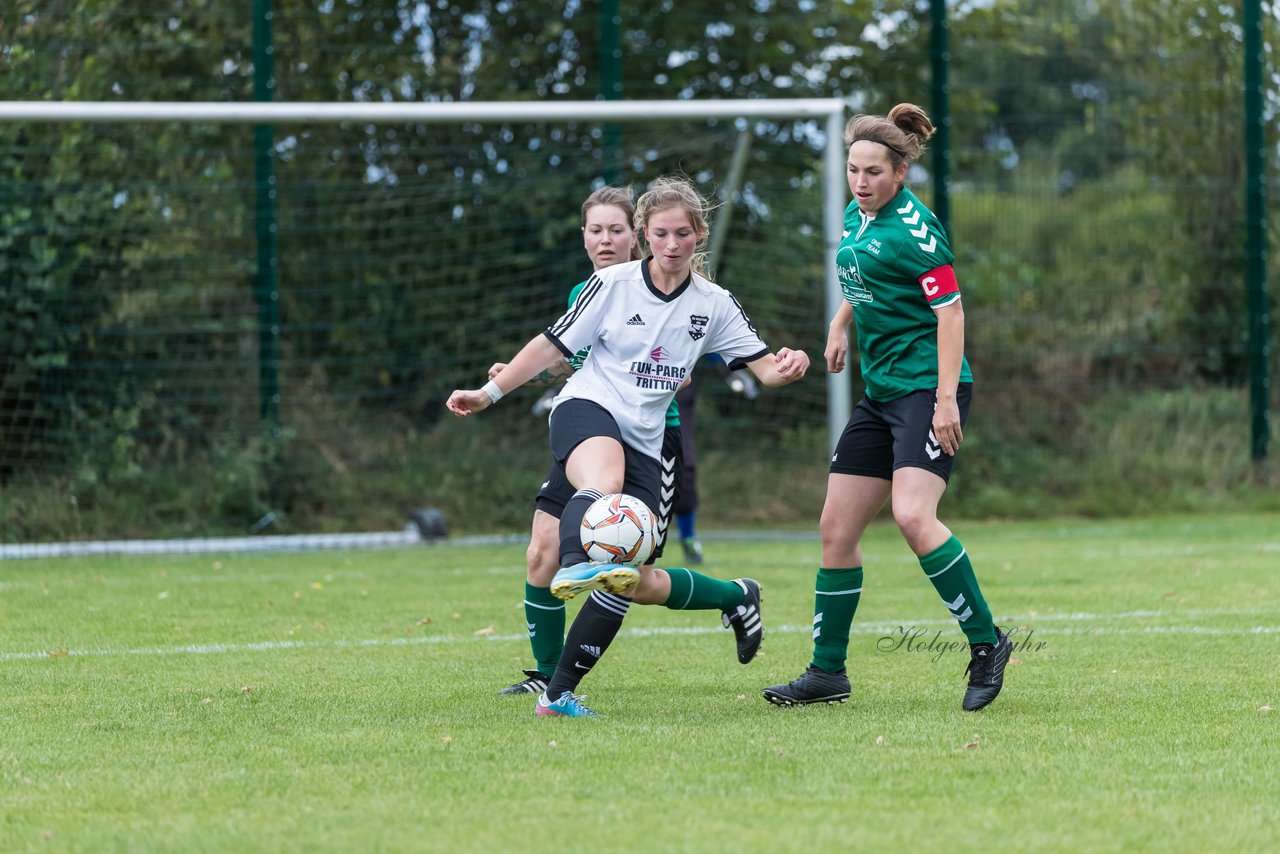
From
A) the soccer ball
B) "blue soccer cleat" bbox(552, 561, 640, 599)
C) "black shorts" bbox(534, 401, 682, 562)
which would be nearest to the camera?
"blue soccer cleat" bbox(552, 561, 640, 599)

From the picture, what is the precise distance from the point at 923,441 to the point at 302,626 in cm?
319

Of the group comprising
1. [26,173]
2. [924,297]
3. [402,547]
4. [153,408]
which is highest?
[26,173]

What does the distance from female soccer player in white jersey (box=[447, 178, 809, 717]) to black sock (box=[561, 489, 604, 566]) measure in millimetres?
81

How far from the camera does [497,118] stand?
1041 cm

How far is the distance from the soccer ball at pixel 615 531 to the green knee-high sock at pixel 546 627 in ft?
2.60

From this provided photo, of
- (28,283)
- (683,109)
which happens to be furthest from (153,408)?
(683,109)

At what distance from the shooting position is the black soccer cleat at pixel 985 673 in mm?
4605

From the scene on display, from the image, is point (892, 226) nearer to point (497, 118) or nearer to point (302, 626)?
point (302, 626)

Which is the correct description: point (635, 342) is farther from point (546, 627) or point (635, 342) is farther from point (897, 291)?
point (546, 627)

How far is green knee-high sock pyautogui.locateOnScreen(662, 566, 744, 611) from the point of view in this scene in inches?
192

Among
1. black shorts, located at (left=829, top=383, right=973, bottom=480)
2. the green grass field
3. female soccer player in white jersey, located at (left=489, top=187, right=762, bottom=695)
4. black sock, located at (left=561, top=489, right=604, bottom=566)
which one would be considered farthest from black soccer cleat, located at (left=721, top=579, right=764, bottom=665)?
black sock, located at (left=561, top=489, right=604, bottom=566)

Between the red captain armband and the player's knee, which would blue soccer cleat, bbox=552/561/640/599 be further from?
the red captain armband

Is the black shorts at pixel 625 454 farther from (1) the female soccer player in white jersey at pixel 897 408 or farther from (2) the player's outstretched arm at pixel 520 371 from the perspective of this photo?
(1) the female soccer player in white jersey at pixel 897 408

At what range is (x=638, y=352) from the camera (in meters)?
4.86
